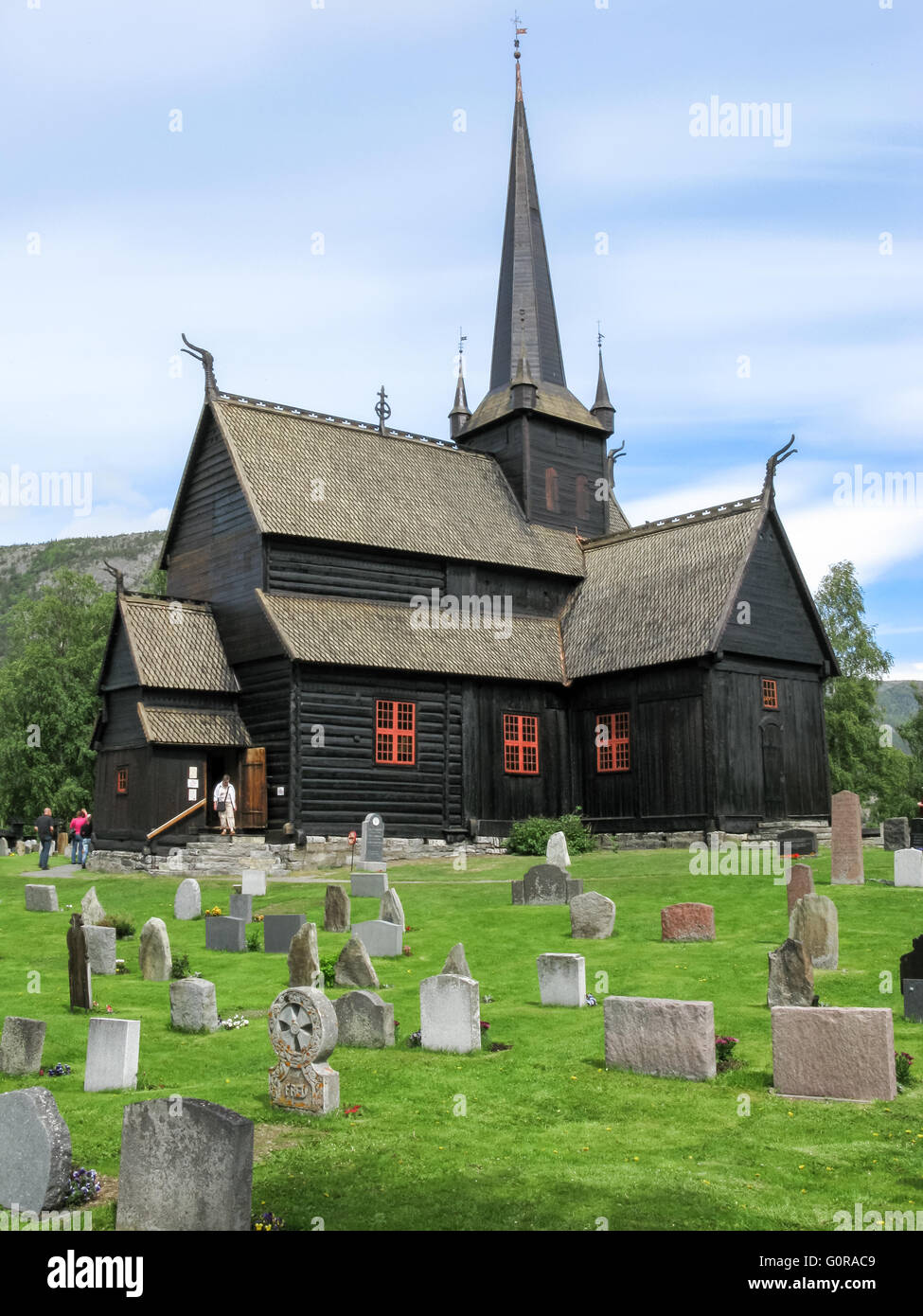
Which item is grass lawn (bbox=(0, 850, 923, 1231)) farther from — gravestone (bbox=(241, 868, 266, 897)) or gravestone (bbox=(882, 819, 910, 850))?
gravestone (bbox=(882, 819, 910, 850))

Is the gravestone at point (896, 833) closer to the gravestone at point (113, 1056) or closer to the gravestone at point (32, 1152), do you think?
the gravestone at point (113, 1056)

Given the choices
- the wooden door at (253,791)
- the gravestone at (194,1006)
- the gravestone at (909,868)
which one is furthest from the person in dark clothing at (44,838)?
the gravestone at (909,868)

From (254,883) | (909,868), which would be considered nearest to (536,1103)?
(909,868)

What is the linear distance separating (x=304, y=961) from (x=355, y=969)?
1.05 m

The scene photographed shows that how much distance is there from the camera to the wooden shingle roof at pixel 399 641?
99.8ft

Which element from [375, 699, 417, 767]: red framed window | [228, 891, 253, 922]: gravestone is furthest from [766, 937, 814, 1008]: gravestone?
[375, 699, 417, 767]: red framed window

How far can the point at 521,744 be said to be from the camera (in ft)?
112

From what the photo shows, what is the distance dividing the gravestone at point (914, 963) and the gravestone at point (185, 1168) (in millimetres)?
8213

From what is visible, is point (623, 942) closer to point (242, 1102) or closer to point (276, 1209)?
point (242, 1102)

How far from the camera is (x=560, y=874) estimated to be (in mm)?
21156

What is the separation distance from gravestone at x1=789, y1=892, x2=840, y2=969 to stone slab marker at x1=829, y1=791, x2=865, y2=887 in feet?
20.2

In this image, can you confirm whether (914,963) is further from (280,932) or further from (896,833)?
(896,833)

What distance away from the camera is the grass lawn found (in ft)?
26.0
